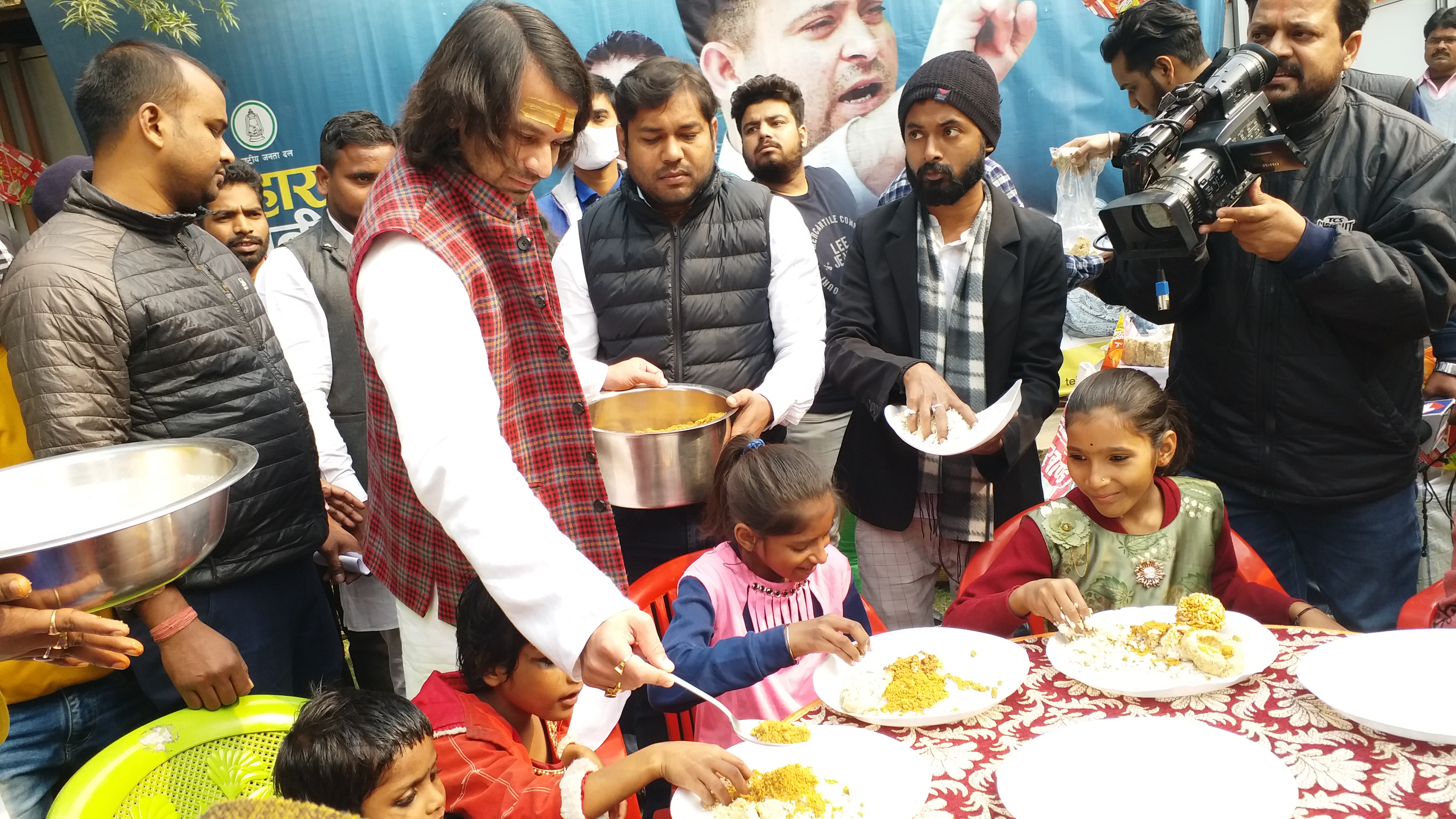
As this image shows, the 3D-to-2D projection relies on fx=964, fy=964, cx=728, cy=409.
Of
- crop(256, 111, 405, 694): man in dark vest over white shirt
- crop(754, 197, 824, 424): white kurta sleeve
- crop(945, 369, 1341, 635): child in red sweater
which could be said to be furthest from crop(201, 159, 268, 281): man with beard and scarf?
crop(945, 369, 1341, 635): child in red sweater

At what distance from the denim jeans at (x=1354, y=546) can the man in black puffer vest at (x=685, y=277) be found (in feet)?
3.79

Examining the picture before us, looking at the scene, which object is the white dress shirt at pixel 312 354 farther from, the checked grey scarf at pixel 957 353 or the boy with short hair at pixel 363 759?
the checked grey scarf at pixel 957 353

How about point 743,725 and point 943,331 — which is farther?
point 943,331

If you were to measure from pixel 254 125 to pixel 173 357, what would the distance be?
10.6 feet

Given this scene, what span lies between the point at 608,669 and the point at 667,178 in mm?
1691

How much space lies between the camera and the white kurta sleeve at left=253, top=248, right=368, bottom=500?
9.57ft

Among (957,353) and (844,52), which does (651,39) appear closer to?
(844,52)

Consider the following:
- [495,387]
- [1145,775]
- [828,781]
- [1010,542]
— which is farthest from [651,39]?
[1145,775]

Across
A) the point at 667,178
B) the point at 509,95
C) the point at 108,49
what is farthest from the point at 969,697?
the point at 108,49

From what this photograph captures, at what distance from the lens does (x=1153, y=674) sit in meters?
1.49

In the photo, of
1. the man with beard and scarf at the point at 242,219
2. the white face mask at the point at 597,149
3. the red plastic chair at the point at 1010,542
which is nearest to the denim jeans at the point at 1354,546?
the red plastic chair at the point at 1010,542

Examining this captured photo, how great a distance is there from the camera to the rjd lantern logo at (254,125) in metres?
4.70

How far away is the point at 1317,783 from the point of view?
1.19 m

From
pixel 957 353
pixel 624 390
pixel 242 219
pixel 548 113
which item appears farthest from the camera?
pixel 242 219
